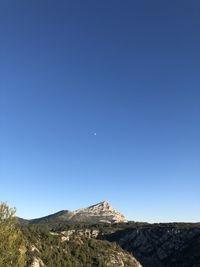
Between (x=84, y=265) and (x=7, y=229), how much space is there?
121m

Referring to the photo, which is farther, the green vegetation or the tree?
the green vegetation

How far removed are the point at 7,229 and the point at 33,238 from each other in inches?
4713

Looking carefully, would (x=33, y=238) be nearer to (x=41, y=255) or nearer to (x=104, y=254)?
(x=41, y=255)

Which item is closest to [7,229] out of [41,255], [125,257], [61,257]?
[41,255]

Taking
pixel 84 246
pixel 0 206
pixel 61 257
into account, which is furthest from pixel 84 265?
pixel 0 206

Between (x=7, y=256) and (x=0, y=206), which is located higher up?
(x=0, y=206)

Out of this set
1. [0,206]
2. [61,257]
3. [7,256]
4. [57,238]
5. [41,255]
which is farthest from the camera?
[57,238]

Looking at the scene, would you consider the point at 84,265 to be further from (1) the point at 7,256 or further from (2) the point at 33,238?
(1) the point at 7,256

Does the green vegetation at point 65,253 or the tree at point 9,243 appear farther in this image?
the green vegetation at point 65,253

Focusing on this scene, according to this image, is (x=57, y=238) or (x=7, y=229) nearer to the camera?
(x=7, y=229)

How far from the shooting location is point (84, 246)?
197 m

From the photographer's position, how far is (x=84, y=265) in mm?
173375

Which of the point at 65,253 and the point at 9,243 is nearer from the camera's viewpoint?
the point at 9,243

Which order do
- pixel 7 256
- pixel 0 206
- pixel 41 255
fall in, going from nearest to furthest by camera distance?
pixel 7 256, pixel 0 206, pixel 41 255
